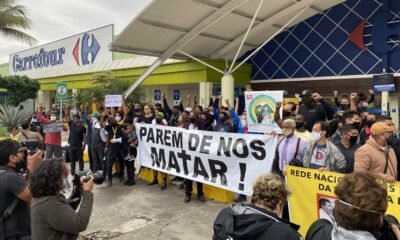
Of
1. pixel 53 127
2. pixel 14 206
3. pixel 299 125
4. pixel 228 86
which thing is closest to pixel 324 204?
pixel 299 125

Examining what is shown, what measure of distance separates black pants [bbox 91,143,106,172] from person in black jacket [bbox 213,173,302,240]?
6.82m

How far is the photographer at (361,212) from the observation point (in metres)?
1.82

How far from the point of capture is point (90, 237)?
521cm

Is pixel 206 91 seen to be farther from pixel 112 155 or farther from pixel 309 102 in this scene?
pixel 309 102

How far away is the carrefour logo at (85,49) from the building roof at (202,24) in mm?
10628

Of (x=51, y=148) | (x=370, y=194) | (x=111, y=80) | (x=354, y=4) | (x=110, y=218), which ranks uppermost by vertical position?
(x=354, y=4)

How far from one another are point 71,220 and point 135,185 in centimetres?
563

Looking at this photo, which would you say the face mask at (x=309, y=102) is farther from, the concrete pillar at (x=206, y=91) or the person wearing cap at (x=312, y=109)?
the concrete pillar at (x=206, y=91)

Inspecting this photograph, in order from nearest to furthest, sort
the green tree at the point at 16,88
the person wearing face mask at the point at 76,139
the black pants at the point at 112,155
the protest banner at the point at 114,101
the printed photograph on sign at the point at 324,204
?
the printed photograph on sign at the point at 324,204
the black pants at the point at 112,155
the person wearing face mask at the point at 76,139
the protest banner at the point at 114,101
the green tree at the point at 16,88

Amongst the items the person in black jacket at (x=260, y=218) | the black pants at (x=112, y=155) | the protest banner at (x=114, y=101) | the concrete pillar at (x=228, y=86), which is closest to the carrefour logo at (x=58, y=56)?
the concrete pillar at (x=228, y=86)

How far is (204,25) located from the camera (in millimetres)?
13195

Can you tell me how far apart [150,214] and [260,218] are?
4.46 m

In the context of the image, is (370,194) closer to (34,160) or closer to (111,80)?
(34,160)

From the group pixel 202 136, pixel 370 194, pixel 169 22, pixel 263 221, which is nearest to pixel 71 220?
pixel 263 221
